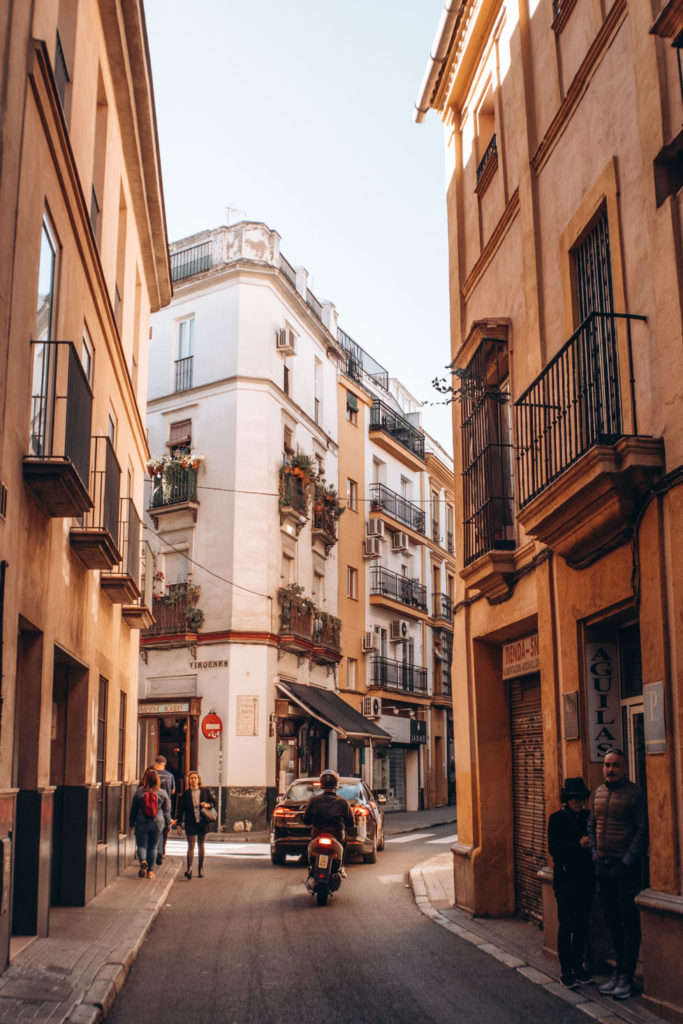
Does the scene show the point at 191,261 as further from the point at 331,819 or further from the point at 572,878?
the point at 572,878

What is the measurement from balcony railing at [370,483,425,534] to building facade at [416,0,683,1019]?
79.1 ft

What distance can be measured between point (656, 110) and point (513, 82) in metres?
4.53

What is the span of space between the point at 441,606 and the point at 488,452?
112 feet

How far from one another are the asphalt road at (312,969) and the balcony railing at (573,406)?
419cm

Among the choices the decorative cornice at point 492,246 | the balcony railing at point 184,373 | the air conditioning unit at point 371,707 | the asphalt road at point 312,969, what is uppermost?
the balcony railing at point 184,373

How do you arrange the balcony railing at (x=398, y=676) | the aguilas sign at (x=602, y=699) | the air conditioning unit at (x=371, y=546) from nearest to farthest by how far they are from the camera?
the aguilas sign at (x=602, y=699)
the balcony railing at (x=398, y=676)
the air conditioning unit at (x=371, y=546)

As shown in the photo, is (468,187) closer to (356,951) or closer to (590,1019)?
(356,951)

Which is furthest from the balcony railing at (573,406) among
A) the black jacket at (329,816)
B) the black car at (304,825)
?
the black car at (304,825)

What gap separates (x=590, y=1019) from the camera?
23.9 feet

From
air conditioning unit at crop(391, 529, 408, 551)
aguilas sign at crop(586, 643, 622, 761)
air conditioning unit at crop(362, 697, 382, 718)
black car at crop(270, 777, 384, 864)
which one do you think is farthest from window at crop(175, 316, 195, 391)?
aguilas sign at crop(586, 643, 622, 761)

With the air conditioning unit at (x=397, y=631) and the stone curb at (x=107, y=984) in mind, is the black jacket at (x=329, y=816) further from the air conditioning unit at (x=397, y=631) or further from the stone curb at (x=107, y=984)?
the air conditioning unit at (x=397, y=631)

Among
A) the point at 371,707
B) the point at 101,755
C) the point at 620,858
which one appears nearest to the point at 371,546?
the point at 371,707

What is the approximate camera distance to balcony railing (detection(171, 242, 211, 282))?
32.5 m

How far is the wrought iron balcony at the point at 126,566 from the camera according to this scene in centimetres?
1517
